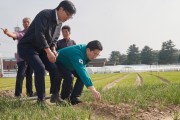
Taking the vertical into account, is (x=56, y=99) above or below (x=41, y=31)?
below

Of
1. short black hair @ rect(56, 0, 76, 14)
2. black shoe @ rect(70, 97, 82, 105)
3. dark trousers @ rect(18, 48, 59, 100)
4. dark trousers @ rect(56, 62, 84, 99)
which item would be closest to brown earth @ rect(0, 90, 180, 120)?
black shoe @ rect(70, 97, 82, 105)

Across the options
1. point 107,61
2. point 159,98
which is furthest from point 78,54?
point 107,61

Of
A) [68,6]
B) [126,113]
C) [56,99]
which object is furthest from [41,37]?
[126,113]

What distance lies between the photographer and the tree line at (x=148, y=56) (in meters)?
109

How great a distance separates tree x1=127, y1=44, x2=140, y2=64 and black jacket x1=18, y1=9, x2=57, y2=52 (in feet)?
374

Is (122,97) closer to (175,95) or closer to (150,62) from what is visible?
(175,95)

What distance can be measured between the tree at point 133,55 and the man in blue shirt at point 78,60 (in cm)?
11326

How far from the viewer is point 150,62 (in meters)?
113

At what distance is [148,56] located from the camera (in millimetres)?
115125

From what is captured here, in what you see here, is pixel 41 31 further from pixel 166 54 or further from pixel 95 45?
pixel 166 54

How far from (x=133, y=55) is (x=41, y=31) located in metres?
117

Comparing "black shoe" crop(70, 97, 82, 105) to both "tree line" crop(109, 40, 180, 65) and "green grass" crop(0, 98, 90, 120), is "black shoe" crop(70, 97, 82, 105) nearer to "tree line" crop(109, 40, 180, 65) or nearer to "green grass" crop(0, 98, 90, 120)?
"green grass" crop(0, 98, 90, 120)

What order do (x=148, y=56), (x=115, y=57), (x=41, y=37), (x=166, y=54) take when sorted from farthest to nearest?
(x=115, y=57)
(x=148, y=56)
(x=166, y=54)
(x=41, y=37)

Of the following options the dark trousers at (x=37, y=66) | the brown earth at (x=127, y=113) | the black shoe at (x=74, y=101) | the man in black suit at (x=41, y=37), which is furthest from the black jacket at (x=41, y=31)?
the brown earth at (x=127, y=113)
